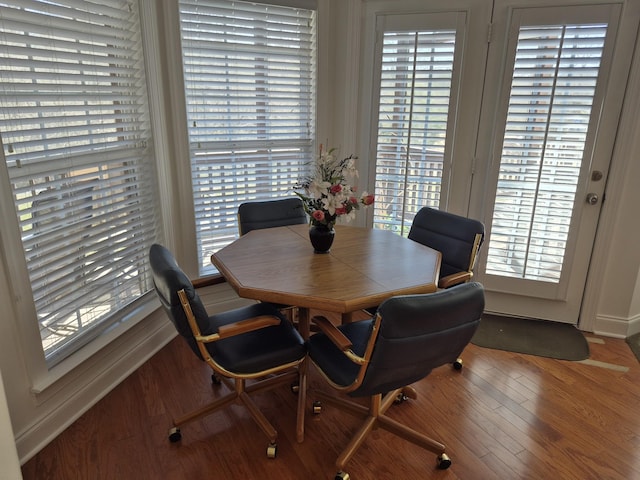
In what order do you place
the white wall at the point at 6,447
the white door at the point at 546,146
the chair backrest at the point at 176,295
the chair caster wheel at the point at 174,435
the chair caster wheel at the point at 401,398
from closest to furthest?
the white wall at the point at 6,447, the chair backrest at the point at 176,295, the chair caster wheel at the point at 174,435, the chair caster wheel at the point at 401,398, the white door at the point at 546,146

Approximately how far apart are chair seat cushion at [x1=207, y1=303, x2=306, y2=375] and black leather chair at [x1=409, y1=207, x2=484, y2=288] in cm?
87

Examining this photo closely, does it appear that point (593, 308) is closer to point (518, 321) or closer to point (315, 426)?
point (518, 321)

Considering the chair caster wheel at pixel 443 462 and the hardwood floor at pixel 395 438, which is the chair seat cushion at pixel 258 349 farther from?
the chair caster wheel at pixel 443 462

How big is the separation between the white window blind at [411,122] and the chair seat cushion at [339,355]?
4.60ft

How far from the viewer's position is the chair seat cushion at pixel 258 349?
1.83 metres

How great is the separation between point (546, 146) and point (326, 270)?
1855mm

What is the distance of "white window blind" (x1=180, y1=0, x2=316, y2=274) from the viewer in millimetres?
2725

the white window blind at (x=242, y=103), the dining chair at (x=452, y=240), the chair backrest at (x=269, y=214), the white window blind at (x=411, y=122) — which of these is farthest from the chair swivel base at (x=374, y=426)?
the white window blind at (x=411, y=122)

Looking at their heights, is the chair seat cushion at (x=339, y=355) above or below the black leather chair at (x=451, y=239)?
below

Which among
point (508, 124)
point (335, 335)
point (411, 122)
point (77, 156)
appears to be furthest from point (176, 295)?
point (508, 124)

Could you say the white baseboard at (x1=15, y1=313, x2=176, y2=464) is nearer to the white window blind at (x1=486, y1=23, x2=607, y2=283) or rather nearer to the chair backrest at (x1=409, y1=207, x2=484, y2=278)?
the chair backrest at (x1=409, y1=207, x2=484, y2=278)

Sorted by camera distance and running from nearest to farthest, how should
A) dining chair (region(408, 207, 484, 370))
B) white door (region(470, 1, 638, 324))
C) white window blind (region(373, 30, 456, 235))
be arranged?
dining chair (region(408, 207, 484, 370)) → white door (region(470, 1, 638, 324)) → white window blind (region(373, 30, 456, 235))

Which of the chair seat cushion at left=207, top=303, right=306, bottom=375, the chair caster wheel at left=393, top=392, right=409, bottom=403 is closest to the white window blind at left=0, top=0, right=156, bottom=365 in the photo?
the chair seat cushion at left=207, top=303, right=306, bottom=375

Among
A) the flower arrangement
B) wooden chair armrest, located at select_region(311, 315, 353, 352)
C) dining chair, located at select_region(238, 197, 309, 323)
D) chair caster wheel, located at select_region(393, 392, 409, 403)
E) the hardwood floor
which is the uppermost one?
the flower arrangement
